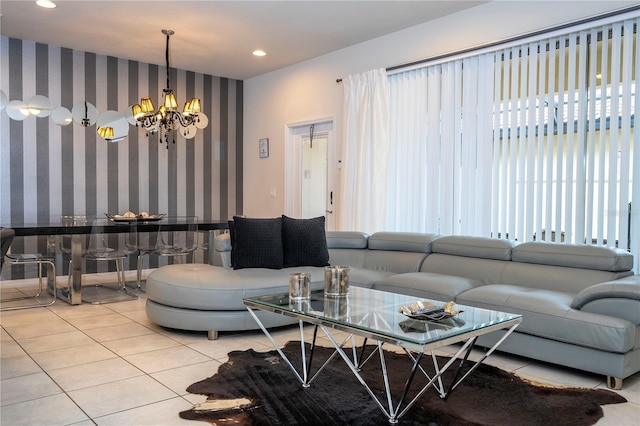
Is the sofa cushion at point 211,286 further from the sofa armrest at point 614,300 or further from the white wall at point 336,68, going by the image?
the white wall at point 336,68

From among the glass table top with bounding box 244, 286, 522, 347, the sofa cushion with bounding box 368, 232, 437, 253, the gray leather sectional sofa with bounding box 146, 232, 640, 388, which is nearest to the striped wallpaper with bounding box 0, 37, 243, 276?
the gray leather sectional sofa with bounding box 146, 232, 640, 388

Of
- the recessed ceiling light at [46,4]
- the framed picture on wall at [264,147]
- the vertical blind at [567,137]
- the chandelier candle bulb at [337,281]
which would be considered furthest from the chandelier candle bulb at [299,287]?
the framed picture on wall at [264,147]

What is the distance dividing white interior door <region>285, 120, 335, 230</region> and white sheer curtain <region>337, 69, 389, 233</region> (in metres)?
0.44

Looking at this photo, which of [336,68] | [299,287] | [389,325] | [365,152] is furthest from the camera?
[336,68]

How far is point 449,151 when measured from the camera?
16.2 feet

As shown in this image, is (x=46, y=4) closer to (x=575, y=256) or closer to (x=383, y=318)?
(x=383, y=318)

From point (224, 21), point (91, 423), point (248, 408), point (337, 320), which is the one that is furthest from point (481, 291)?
point (224, 21)

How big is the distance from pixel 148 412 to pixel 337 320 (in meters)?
0.98

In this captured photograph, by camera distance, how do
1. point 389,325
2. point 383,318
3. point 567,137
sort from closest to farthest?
point 389,325 < point 383,318 < point 567,137

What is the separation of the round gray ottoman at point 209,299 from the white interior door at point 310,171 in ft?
8.44

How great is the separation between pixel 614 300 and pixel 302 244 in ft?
7.74

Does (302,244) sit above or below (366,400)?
above

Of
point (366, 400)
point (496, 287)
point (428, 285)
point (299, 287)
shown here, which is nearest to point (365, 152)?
point (428, 285)

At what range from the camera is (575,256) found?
3.61 m
